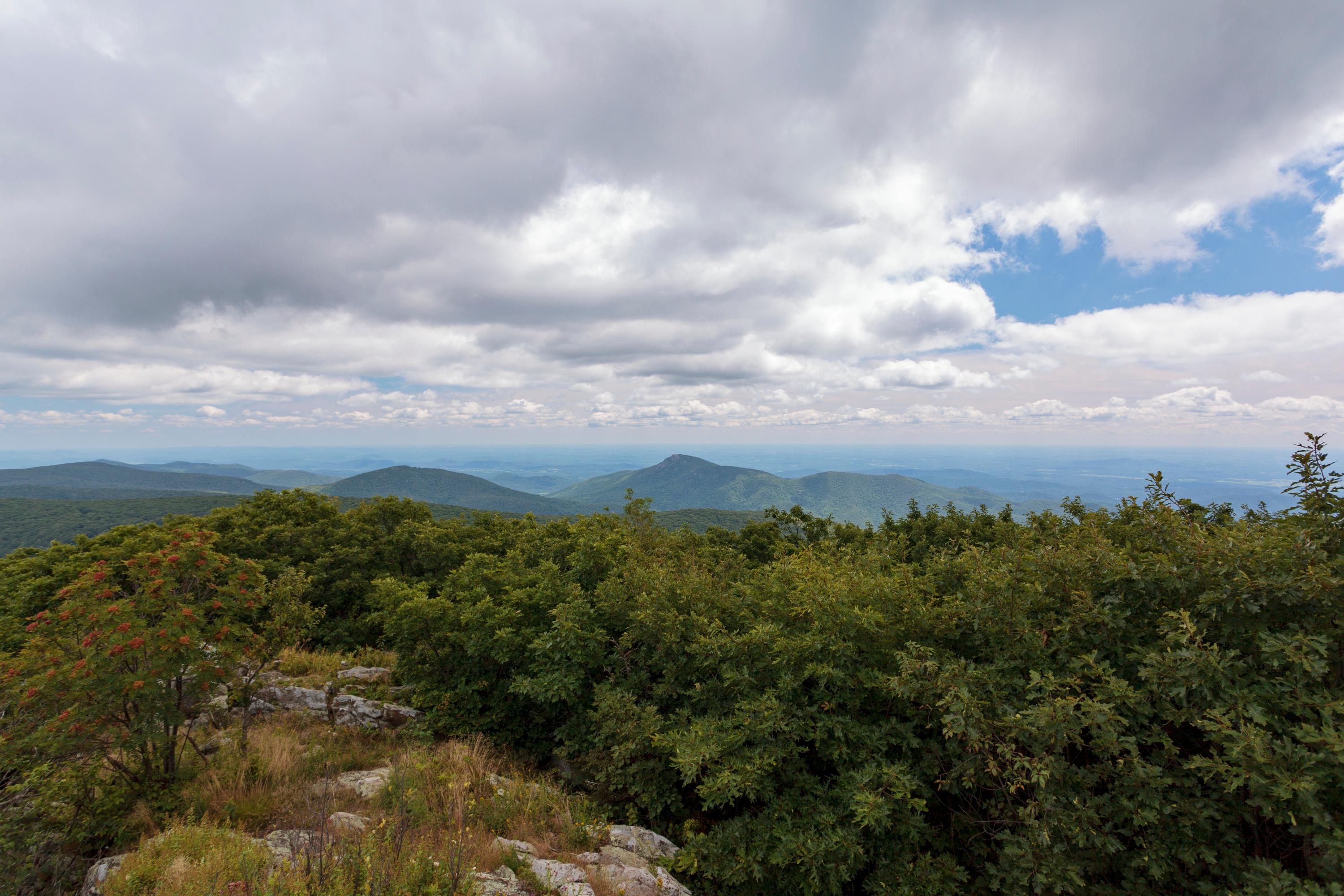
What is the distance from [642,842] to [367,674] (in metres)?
11.0

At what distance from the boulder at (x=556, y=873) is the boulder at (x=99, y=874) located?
5.19 meters

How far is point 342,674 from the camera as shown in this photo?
15.1 meters

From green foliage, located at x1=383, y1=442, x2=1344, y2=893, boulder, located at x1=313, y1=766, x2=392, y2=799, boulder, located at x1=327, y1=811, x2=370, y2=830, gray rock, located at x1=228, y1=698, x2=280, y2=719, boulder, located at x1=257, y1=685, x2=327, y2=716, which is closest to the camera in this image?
green foliage, located at x1=383, y1=442, x2=1344, y2=893

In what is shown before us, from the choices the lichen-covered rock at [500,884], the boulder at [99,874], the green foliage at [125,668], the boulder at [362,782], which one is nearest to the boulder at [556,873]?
the lichen-covered rock at [500,884]

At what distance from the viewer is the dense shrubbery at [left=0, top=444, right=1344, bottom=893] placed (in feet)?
19.2

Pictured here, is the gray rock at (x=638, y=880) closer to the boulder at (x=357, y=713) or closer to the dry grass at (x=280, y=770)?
the dry grass at (x=280, y=770)

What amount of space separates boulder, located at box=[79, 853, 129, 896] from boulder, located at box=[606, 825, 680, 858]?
263 inches

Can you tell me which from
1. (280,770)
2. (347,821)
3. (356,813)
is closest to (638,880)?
(347,821)

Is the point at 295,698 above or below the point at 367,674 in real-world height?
above

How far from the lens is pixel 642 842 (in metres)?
8.69

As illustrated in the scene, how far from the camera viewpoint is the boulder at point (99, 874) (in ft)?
20.5

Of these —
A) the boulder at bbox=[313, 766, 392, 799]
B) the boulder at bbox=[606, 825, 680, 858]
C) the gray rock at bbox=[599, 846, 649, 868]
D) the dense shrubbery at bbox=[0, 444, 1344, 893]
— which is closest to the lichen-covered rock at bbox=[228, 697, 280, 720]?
the dense shrubbery at bbox=[0, 444, 1344, 893]

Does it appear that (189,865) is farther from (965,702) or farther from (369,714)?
(965,702)

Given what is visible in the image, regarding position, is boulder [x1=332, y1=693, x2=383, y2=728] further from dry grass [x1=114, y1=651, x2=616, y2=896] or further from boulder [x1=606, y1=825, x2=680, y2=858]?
boulder [x1=606, y1=825, x2=680, y2=858]
